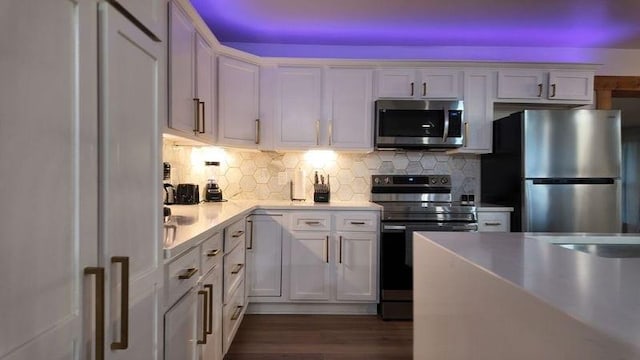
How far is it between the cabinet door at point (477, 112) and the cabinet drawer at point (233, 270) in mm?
2166

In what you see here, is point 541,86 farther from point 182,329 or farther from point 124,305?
point 124,305

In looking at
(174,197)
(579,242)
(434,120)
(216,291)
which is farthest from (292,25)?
(579,242)

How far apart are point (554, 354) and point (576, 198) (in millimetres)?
2928

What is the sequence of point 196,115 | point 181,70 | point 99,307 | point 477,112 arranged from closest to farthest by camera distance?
point 99,307 → point 181,70 → point 196,115 → point 477,112

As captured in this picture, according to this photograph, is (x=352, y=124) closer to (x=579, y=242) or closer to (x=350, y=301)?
(x=350, y=301)

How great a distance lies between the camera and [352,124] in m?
3.36

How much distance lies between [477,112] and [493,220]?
3.22 feet

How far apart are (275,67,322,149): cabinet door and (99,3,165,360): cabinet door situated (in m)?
2.20

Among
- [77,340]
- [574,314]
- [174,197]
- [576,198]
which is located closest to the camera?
[574,314]

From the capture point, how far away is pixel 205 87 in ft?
8.83

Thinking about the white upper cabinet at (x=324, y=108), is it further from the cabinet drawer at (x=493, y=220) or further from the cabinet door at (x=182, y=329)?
the cabinet door at (x=182, y=329)

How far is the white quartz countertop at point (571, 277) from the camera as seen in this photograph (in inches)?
22.6

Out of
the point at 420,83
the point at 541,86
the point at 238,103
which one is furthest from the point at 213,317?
the point at 541,86

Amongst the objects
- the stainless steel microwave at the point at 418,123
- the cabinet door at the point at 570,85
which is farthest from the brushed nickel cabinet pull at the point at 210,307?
the cabinet door at the point at 570,85
